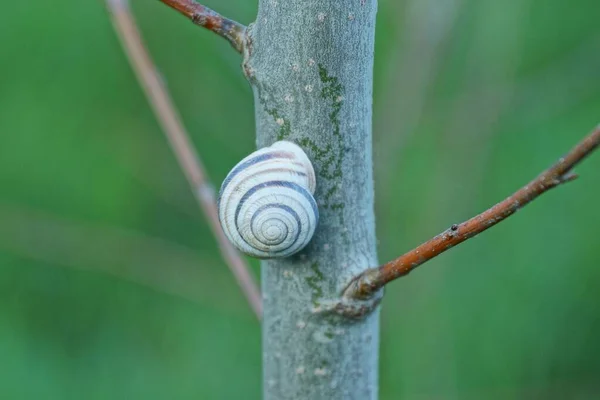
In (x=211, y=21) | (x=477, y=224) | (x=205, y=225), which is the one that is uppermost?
(x=205, y=225)

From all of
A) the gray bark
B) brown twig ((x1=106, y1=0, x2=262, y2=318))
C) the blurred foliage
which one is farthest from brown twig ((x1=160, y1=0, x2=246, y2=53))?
the blurred foliage

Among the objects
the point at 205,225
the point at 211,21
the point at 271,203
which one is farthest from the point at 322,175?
the point at 205,225

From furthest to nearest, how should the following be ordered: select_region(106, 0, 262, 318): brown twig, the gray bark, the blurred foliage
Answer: the blurred foliage
select_region(106, 0, 262, 318): brown twig
the gray bark

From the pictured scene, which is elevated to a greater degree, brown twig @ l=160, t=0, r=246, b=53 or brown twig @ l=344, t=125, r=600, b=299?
brown twig @ l=160, t=0, r=246, b=53

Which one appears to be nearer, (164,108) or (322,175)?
(322,175)

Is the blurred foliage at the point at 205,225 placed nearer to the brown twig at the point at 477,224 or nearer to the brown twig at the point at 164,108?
the brown twig at the point at 164,108

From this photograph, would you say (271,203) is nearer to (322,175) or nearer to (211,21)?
(322,175)

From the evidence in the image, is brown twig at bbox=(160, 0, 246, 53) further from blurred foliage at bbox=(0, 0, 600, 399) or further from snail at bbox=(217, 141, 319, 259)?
blurred foliage at bbox=(0, 0, 600, 399)
